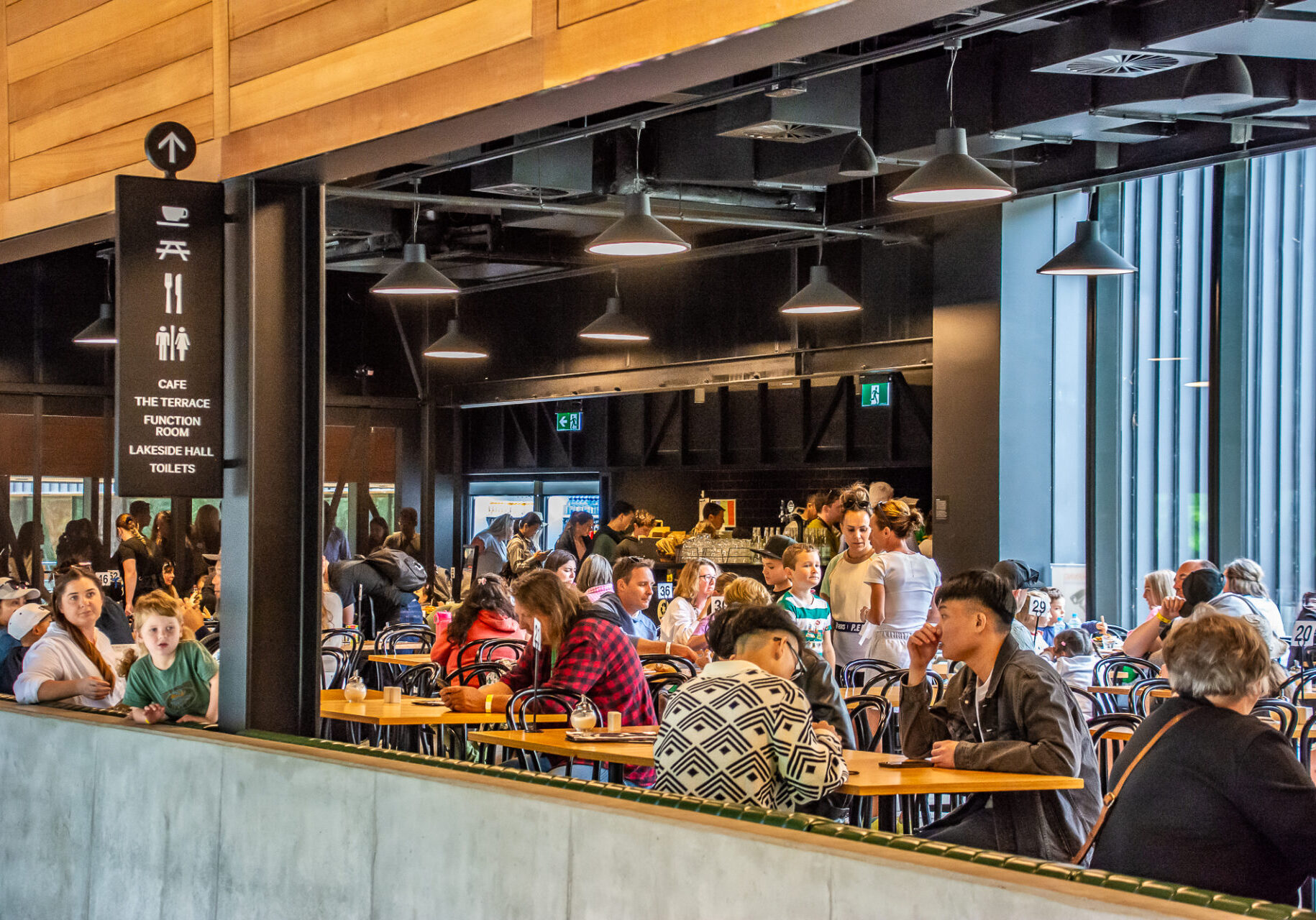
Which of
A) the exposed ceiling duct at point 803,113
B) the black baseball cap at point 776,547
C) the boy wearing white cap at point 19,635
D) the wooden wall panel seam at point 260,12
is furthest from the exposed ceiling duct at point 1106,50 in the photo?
the boy wearing white cap at point 19,635

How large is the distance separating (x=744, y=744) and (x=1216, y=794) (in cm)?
122

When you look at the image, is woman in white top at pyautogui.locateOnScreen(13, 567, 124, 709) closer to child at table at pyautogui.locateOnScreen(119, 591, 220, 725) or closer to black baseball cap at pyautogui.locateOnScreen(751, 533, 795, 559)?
child at table at pyautogui.locateOnScreen(119, 591, 220, 725)

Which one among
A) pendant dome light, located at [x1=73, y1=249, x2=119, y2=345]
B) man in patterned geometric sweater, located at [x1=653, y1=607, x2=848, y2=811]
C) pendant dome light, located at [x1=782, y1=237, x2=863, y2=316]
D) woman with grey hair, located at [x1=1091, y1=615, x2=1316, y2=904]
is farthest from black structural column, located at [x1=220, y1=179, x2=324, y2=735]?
pendant dome light, located at [x1=73, y1=249, x2=119, y2=345]

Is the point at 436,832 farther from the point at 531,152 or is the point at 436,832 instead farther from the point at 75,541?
the point at 75,541

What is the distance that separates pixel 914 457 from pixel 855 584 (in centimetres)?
494

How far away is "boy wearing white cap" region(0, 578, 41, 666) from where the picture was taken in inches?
299

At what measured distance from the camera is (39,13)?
20.2 feet

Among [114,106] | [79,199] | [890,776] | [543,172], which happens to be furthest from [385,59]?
[543,172]

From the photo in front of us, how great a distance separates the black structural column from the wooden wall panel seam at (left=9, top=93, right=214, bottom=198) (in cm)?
32

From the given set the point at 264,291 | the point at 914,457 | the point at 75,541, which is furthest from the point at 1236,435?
the point at 75,541

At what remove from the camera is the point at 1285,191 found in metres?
11.3

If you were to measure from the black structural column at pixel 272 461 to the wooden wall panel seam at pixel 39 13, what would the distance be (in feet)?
4.33

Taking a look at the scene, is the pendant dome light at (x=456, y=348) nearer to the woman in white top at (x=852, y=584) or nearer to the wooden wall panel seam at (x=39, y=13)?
the woman in white top at (x=852, y=584)

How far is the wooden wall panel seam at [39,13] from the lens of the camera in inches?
233
